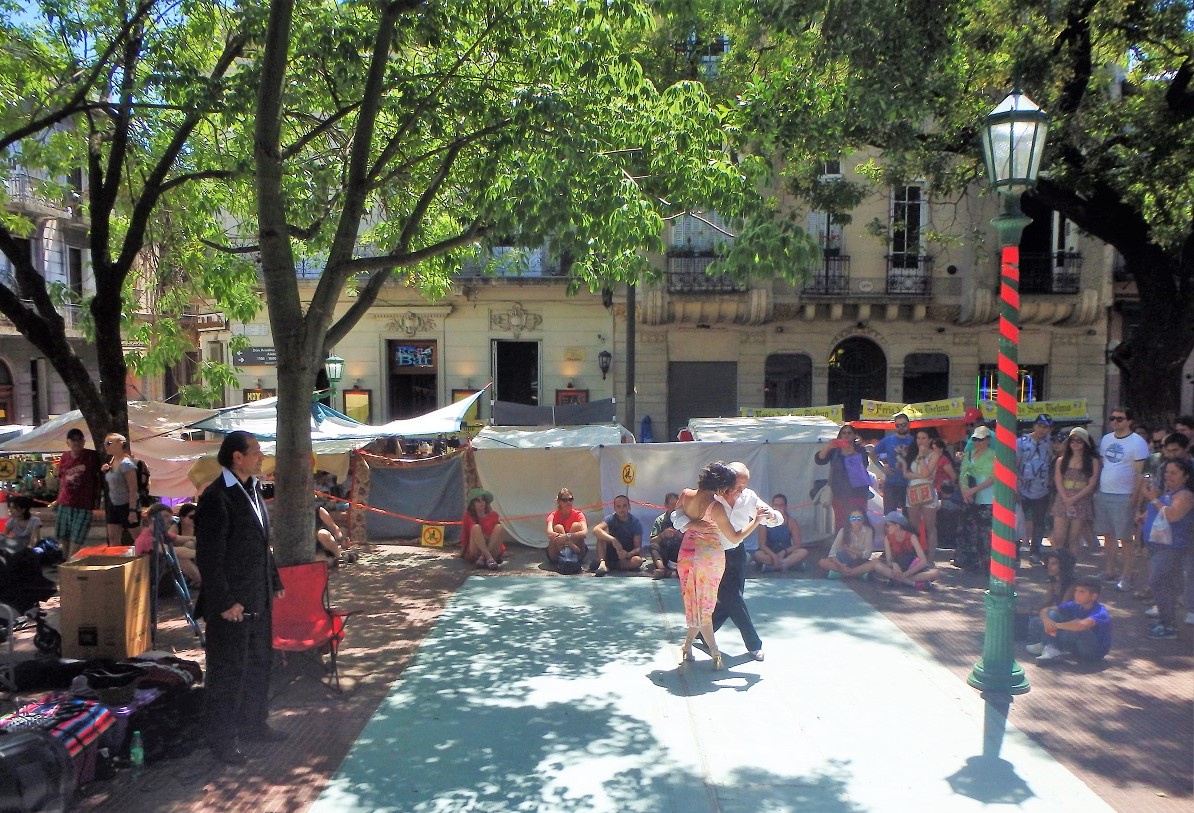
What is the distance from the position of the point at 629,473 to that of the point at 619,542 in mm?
1542

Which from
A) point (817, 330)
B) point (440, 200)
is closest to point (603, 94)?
point (440, 200)

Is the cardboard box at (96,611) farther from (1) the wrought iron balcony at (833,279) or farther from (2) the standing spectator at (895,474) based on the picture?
(1) the wrought iron balcony at (833,279)

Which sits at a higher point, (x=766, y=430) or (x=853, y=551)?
(x=766, y=430)

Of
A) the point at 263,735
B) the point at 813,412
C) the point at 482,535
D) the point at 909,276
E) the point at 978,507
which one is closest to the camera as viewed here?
the point at 263,735

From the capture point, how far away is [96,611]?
21.4 feet

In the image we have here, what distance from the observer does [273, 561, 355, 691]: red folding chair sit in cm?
623

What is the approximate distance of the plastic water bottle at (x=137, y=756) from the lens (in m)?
4.94

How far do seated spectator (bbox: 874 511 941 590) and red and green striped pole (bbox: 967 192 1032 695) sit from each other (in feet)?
9.73

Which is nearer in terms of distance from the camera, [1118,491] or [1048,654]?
[1048,654]

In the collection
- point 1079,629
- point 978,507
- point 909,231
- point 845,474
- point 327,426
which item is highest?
point 909,231

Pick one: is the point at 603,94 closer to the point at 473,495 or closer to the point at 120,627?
the point at 473,495

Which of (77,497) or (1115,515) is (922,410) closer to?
(1115,515)

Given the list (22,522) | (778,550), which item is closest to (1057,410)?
(778,550)

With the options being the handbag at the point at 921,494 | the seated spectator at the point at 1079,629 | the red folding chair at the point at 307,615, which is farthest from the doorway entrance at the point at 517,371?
the seated spectator at the point at 1079,629
